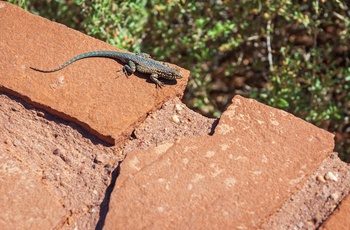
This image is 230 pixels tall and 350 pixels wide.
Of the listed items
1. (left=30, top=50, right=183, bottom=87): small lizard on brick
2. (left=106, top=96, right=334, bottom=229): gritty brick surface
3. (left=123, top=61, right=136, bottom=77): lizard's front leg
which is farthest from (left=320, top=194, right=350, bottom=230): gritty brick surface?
(left=123, top=61, right=136, bottom=77): lizard's front leg

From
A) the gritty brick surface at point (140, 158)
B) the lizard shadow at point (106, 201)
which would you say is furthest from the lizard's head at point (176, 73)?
the lizard shadow at point (106, 201)

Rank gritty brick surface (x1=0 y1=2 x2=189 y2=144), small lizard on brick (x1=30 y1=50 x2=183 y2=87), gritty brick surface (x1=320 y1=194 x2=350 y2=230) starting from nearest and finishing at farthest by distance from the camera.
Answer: gritty brick surface (x1=320 y1=194 x2=350 y2=230) < gritty brick surface (x1=0 y1=2 x2=189 y2=144) < small lizard on brick (x1=30 y1=50 x2=183 y2=87)

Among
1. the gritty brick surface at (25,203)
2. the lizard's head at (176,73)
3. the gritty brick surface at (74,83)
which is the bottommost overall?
the gritty brick surface at (25,203)

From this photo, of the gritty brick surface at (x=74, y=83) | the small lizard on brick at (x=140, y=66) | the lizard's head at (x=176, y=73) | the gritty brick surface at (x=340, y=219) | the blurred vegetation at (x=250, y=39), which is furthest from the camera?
the blurred vegetation at (x=250, y=39)

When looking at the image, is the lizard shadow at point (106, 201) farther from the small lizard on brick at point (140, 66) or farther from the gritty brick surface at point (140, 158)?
the small lizard on brick at point (140, 66)

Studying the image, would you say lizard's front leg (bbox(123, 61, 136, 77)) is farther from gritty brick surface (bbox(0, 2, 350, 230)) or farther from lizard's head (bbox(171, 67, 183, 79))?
lizard's head (bbox(171, 67, 183, 79))

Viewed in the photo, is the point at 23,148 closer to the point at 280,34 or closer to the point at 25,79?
the point at 25,79

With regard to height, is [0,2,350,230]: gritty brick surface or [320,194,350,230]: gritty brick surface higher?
[320,194,350,230]: gritty brick surface
